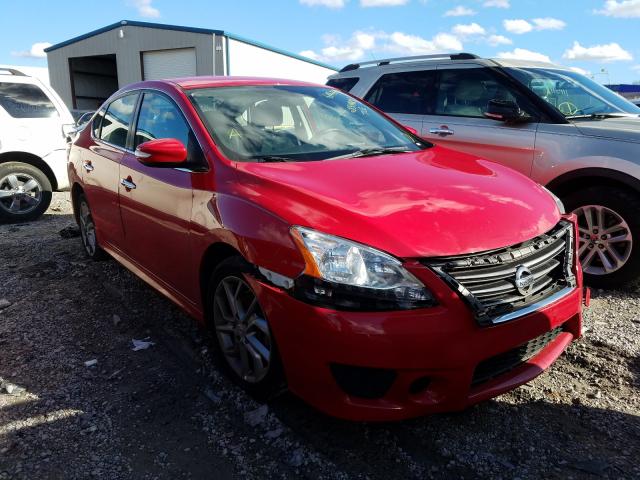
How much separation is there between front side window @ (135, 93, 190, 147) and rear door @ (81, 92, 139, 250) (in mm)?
214

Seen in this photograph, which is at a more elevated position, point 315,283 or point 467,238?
point 467,238

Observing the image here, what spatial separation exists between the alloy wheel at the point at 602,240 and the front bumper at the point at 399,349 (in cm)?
223

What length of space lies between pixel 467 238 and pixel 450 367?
552 millimetres

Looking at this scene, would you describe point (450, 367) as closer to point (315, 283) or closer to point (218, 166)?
point (315, 283)

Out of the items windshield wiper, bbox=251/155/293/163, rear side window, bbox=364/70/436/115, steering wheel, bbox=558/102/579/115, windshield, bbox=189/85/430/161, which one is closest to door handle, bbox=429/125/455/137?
rear side window, bbox=364/70/436/115

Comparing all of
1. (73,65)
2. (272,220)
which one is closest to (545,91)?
(272,220)

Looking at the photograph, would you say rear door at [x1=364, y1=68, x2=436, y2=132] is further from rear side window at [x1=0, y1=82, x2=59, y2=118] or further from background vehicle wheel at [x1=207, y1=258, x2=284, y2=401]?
rear side window at [x1=0, y1=82, x2=59, y2=118]

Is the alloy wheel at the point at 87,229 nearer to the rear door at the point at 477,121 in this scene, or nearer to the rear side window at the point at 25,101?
the rear side window at the point at 25,101

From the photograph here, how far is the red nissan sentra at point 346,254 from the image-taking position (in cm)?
215

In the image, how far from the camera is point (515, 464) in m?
2.31

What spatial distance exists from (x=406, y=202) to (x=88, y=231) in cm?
375

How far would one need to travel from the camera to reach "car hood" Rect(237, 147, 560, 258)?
2252mm

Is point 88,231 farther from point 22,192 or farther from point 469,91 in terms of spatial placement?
point 469,91

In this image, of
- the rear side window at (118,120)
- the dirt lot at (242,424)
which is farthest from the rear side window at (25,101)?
the dirt lot at (242,424)
